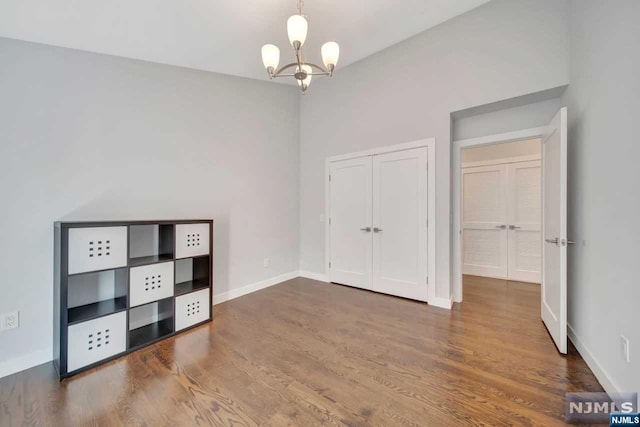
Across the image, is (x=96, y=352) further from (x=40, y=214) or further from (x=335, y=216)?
(x=335, y=216)

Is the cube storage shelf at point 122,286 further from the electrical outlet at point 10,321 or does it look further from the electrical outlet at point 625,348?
the electrical outlet at point 625,348

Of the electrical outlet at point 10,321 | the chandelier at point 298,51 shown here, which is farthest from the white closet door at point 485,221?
the electrical outlet at point 10,321

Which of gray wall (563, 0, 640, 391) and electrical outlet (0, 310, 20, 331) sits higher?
gray wall (563, 0, 640, 391)

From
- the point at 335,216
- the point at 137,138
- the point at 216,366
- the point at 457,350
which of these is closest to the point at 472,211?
the point at 335,216

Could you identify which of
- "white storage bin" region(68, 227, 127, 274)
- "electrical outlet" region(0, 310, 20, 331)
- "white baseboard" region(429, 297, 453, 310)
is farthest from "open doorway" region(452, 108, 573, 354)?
"electrical outlet" region(0, 310, 20, 331)

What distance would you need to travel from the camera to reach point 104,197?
2406mm

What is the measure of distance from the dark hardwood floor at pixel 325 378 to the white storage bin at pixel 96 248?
80 cm

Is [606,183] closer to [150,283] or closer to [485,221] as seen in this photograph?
[485,221]

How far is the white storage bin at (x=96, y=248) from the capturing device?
6.37 ft

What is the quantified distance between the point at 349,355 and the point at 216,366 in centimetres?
108

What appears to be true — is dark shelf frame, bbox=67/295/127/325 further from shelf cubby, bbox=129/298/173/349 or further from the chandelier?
the chandelier

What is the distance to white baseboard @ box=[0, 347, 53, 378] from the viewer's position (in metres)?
1.93

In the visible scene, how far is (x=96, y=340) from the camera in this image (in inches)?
80.3

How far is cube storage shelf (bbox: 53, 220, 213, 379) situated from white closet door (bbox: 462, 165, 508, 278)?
4.60 m
